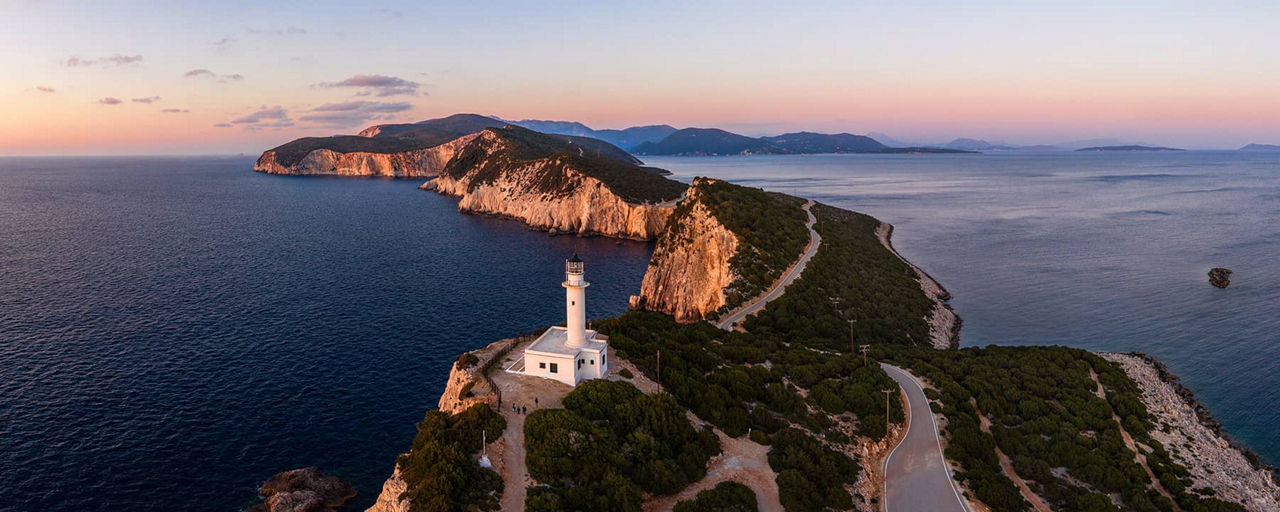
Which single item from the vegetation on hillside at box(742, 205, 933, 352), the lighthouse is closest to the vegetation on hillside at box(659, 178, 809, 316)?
the vegetation on hillside at box(742, 205, 933, 352)

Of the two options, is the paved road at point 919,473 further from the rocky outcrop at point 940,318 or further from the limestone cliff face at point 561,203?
the limestone cliff face at point 561,203

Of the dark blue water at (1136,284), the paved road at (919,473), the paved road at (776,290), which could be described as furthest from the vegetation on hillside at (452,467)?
the dark blue water at (1136,284)

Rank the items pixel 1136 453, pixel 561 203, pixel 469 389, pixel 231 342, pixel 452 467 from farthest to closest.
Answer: pixel 561 203, pixel 231 342, pixel 1136 453, pixel 469 389, pixel 452 467

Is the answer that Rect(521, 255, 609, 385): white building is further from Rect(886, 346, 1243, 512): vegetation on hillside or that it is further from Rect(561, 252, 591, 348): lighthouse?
Rect(886, 346, 1243, 512): vegetation on hillside

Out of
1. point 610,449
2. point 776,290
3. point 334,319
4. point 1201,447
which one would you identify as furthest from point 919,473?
point 334,319

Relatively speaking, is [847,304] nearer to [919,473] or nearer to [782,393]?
[782,393]

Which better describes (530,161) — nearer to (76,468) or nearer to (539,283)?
(539,283)
